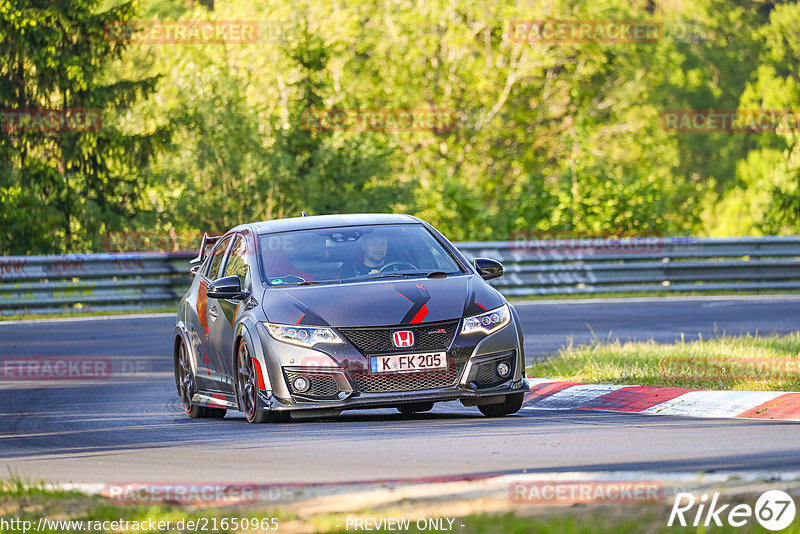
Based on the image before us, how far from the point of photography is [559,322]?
20.1 m

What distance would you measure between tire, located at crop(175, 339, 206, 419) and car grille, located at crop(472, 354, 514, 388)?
2.73 metres

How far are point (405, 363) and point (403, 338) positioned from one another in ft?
0.56

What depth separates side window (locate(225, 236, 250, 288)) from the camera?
35.7 ft

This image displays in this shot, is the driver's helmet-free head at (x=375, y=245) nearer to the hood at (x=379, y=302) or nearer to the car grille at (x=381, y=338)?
the hood at (x=379, y=302)

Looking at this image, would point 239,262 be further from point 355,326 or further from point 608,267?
point 608,267

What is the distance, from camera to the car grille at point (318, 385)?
9531 mm

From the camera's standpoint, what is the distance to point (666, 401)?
1067cm

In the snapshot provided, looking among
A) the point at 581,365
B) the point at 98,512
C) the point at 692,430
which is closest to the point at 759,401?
the point at 692,430

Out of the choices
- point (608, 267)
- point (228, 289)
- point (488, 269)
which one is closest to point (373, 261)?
point (488, 269)

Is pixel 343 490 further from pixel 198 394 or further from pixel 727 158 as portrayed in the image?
pixel 727 158

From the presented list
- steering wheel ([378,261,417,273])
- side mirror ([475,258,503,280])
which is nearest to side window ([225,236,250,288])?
steering wheel ([378,261,417,273])

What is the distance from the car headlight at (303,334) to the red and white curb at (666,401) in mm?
2237

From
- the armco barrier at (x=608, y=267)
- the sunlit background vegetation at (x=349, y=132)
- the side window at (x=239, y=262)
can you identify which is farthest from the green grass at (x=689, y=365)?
the sunlit background vegetation at (x=349, y=132)

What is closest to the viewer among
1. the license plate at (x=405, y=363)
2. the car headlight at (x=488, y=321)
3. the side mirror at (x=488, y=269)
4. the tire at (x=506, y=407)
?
the license plate at (x=405, y=363)
